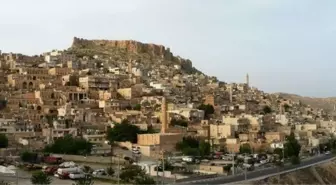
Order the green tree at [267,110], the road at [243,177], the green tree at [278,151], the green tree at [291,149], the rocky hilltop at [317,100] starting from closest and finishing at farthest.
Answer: the road at [243,177] < the green tree at [291,149] < the green tree at [278,151] < the green tree at [267,110] < the rocky hilltop at [317,100]

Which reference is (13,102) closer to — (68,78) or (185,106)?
(68,78)

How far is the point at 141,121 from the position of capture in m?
46.6

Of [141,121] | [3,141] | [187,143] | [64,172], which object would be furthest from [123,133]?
[64,172]

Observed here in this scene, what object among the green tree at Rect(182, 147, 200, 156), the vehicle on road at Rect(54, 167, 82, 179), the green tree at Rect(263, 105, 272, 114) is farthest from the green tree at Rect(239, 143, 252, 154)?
the green tree at Rect(263, 105, 272, 114)

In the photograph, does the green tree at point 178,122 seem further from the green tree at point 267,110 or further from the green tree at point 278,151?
the green tree at point 267,110

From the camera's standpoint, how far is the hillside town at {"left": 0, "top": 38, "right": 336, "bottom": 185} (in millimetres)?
36062

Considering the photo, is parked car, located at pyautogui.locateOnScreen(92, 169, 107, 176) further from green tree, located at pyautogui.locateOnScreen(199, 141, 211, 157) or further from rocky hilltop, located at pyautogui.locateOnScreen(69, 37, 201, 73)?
rocky hilltop, located at pyautogui.locateOnScreen(69, 37, 201, 73)

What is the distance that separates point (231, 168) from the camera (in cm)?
3347

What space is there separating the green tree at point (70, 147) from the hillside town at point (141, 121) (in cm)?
6

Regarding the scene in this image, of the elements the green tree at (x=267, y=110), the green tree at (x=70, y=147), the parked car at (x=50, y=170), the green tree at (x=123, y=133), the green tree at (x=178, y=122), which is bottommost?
the parked car at (x=50, y=170)

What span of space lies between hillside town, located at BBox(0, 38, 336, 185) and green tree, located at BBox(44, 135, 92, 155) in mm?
61

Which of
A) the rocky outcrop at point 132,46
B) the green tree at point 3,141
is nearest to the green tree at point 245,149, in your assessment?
the green tree at point 3,141

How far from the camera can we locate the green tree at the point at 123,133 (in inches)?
1608

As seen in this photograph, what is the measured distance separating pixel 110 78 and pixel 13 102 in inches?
554
